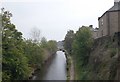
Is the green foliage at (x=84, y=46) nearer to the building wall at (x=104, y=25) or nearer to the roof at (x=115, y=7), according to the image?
the building wall at (x=104, y=25)

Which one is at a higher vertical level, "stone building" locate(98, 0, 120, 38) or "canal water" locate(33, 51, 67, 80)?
"stone building" locate(98, 0, 120, 38)

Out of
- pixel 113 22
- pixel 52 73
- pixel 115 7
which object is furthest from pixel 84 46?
pixel 52 73

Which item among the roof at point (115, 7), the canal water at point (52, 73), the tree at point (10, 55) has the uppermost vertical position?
the roof at point (115, 7)

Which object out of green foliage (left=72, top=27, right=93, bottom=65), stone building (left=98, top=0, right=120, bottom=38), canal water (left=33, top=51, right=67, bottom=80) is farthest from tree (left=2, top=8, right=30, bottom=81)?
stone building (left=98, top=0, right=120, bottom=38)

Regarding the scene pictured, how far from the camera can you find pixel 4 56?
23469 mm

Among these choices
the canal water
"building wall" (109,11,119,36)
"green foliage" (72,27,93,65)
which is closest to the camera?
"building wall" (109,11,119,36)

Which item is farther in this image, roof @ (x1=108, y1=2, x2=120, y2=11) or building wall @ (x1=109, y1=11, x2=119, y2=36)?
roof @ (x1=108, y1=2, x2=120, y2=11)

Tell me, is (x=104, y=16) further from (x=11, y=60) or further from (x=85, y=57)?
(x=11, y=60)

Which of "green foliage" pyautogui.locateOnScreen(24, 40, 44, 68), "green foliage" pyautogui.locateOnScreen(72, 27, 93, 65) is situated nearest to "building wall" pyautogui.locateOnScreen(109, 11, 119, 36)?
"green foliage" pyautogui.locateOnScreen(72, 27, 93, 65)

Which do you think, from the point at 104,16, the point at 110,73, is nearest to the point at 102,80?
the point at 110,73

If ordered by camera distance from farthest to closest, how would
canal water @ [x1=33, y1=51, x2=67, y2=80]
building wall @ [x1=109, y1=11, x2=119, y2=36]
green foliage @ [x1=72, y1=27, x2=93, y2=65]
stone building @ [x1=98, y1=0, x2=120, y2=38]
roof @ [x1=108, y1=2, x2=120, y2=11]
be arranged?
canal water @ [x1=33, y1=51, x2=67, y2=80] → green foliage @ [x1=72, y1=27, x2=93, y2=65] → roof @ [x1=108, y1=2, x2=120, y2=11] → building wall @ [x1=109, y1=11, x2=119, y2=36] → stone building @ [x1=98, y1=0, x2=120, y2=38]

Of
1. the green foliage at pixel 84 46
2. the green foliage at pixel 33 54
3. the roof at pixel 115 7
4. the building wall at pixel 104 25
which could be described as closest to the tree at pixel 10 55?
the green foliage at pixel 84 46

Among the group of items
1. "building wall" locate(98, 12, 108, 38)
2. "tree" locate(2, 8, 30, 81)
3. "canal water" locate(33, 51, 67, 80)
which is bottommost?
"canal water" locate(33, 51, 67, 80)

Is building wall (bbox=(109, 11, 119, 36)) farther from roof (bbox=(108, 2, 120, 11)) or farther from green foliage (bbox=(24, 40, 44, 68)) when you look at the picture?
green foliage (bbox=(24, 40, 44, 68))
